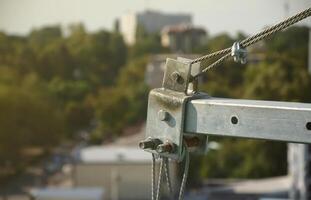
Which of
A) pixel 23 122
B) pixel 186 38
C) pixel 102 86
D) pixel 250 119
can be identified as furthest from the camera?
pixel 102 86

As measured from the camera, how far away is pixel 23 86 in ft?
35.1

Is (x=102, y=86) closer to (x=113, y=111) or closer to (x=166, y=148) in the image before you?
(x=113, y=111)

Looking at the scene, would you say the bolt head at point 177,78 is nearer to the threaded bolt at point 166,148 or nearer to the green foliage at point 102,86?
the threaded bolt at point 166,148

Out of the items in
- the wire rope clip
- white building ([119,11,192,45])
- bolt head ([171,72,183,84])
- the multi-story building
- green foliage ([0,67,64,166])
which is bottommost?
green foliage ([0,67,64,166])

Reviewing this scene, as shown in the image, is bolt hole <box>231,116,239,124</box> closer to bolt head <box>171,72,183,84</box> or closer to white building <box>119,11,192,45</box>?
bolt head <box>171,72,183,84</box>

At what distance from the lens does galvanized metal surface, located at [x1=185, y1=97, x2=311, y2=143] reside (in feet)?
2.27

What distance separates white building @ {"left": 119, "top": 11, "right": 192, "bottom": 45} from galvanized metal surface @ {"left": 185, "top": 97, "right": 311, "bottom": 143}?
16.8 metres

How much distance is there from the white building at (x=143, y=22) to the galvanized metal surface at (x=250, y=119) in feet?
55.1

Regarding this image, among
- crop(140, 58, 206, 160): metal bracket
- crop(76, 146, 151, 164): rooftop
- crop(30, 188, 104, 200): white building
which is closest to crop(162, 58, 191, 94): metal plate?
crop(140, 58, 206, 160): metal bracket

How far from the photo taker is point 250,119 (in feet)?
2.37

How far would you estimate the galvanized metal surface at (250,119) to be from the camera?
0.69 metres

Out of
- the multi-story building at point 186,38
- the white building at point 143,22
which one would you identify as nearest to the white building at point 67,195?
the multi-story building at point 186,38

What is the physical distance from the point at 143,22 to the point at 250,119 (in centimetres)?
1879

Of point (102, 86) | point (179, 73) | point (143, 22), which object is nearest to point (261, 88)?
point (102, 86)
